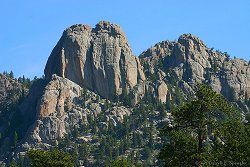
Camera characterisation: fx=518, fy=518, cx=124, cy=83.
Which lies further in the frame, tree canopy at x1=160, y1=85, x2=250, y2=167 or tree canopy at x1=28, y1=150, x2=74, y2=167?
tree canopy at x1=28, y1=150, x2=74, y2=167

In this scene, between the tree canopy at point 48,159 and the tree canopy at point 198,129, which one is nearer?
the tree canopy at point 198,129

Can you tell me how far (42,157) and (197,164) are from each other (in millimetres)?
41911

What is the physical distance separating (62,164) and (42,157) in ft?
12.2

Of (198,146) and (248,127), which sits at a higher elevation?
(248,127)

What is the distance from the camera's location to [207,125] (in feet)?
180

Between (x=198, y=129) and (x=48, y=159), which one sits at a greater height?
(x=48, y=159)

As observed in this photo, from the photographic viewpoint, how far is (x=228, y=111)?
56656 mm

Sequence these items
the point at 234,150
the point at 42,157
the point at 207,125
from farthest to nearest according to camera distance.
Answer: the point at 42,157 → the point at 234,150 → the point at 207,125

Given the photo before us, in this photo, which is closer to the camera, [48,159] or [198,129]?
[198,129]

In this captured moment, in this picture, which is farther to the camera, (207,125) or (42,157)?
(42,157)

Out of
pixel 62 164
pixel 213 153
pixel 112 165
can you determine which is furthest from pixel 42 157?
pixel 213 153

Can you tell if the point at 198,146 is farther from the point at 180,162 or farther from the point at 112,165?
the point at 112,165

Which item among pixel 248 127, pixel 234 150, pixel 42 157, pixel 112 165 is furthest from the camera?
pixel 112 165

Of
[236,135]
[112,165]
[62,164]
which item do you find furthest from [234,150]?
[112,165]
